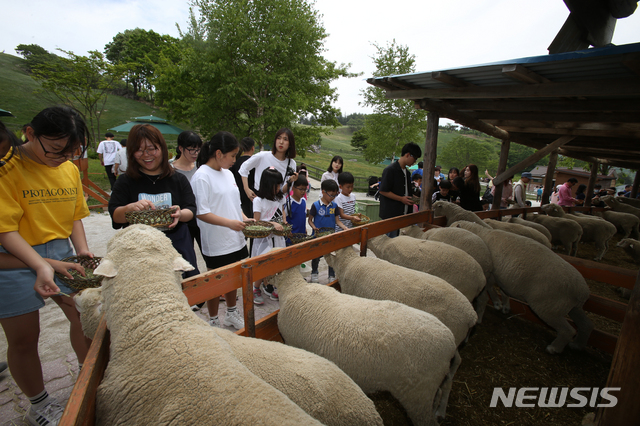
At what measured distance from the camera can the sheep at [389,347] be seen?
174 centimetres

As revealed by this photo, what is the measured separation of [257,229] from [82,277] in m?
1.27

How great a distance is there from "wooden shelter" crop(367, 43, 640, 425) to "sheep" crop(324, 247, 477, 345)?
3.09ft

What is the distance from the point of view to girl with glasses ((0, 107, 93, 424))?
5.48 feet

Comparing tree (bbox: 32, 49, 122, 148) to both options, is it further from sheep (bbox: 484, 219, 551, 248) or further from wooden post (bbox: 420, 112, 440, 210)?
sheep (bbox: 484, 219, 551, 248)

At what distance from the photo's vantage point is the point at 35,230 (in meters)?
1.85

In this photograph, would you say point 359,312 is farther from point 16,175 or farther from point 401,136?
point 401,136

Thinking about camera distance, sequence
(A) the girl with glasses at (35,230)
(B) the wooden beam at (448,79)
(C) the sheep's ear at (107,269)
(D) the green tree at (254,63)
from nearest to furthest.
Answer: (C) the sheep's ear at (107,269)
(A) the girl with glasses at (35,230)
(B) the wooden beam at (448,79)
(D) the green tree at (254,63)

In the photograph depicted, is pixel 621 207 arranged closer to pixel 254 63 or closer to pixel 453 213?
pixel 453 213

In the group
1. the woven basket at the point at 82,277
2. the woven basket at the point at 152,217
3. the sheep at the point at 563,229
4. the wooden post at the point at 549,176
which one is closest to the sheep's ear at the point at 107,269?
the woven basket at the point at 152,217

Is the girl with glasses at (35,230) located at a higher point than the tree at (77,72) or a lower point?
lower

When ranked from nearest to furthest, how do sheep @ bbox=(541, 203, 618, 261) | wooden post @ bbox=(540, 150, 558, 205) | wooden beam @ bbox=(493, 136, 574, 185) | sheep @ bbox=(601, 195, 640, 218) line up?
wooden beam @ bbox=(493, 136, 574, 185) → sheep @ bbox=(541, 203, 618, 261) → sheep @ bbox=(601, 195, 640, 218) → wooden post @ bbox=(540, 150, 558, 205)

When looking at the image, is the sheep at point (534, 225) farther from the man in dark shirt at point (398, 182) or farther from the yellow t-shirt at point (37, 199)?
the yellow t-shirt at point (37, 199)

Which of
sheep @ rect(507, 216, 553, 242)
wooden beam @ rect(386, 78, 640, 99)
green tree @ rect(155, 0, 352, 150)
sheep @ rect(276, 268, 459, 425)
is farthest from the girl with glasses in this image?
green tree @ rect(155, 0, 352, 150)

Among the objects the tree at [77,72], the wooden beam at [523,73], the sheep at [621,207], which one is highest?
the tree at [77,72]
